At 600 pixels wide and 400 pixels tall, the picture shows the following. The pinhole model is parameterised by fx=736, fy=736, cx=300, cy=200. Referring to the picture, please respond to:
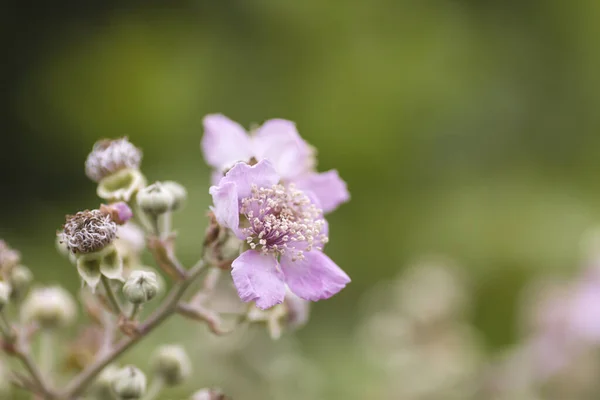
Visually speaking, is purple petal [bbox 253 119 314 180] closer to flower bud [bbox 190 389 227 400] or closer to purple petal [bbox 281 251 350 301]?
purple petal [bbox 281 251 350 301]

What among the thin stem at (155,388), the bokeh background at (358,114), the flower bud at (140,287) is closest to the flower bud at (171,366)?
the thin stem at (155,388)

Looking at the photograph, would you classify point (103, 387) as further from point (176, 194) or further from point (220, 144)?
point (220, 144)

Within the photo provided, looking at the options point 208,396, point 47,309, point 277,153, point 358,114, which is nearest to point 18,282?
point 47,309

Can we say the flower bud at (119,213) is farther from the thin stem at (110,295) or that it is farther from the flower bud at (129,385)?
the flower bud at (129,385)

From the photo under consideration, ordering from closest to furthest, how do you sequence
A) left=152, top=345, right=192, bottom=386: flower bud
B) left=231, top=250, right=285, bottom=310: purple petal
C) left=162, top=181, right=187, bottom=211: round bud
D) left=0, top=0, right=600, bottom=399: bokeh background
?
left=231, top=250, right=285, bottom=310: purple petal < left=162, top=181, right=187, bottom=211: round bud < left=152, top=345, right=192, bottom=386: flower bud < left=0, top=0, right=600, bottom=399: bokeh background

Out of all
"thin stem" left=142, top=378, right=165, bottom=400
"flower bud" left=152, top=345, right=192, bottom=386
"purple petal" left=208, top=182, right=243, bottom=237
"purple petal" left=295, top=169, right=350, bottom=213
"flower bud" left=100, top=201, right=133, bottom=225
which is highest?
"purple petal" left=295, top=169, right=350, bottom=213

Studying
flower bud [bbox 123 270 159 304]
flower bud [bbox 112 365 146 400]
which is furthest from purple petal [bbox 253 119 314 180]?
flower bud [bbox 112 365 146 400]
